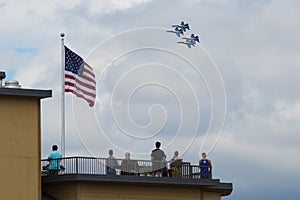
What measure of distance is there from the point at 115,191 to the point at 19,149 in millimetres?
5244

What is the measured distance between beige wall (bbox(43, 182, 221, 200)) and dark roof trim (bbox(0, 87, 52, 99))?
4158 mm

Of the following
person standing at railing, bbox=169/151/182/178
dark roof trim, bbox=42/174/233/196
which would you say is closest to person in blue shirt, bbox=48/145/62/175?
dark roof trim, bbox=42/174/233/196

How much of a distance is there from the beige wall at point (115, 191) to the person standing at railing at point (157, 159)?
2.65ft

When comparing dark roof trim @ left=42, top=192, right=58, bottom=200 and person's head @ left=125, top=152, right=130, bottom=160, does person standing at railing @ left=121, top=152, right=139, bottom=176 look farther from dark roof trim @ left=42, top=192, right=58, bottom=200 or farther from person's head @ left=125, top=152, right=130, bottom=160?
dark roof trim @ left=42, top=192, right=58, bottom=200

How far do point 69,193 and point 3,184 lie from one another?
12.8 feet

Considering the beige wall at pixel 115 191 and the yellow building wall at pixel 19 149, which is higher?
the yellow building wall at pixel 19 149

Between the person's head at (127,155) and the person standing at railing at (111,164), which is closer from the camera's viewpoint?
the person standing at railing at (111,164)

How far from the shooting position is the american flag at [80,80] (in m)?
44.6

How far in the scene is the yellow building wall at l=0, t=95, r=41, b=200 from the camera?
39.3 m

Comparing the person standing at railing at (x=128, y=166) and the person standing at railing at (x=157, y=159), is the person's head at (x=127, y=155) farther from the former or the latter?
the person standing at railing at (x=157, y=159)

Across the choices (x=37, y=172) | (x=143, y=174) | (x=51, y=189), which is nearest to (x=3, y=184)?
(x=37, y=172)

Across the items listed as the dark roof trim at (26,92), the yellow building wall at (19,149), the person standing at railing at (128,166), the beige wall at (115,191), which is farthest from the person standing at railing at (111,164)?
the dark roof trim at (26,92)

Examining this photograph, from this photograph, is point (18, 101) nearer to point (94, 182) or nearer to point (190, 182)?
point (94, 182)

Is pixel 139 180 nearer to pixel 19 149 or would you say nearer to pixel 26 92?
pixel 19 149
